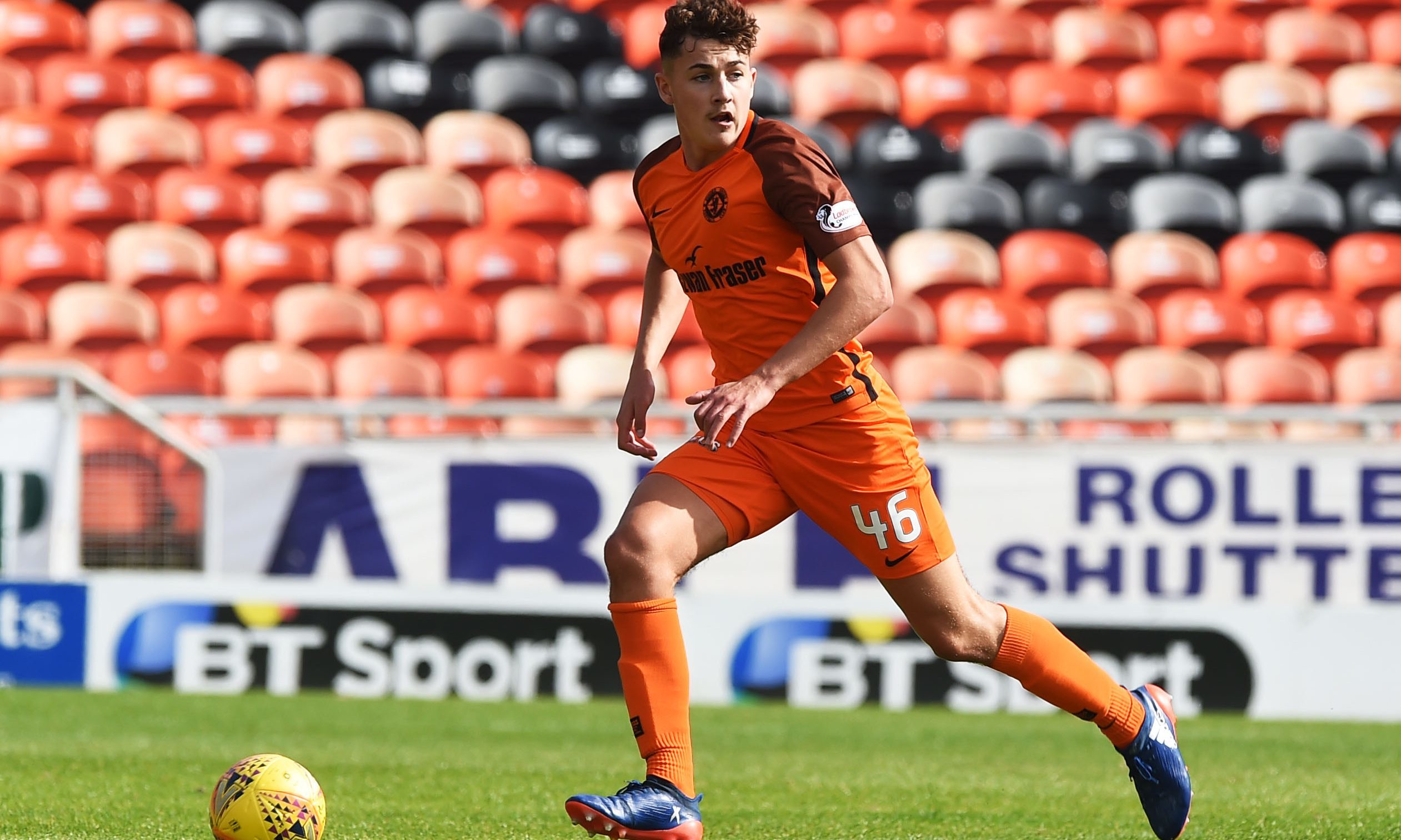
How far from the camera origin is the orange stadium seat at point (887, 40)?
16188 mm

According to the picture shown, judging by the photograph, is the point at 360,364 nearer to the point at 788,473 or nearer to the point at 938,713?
the point at 938,713

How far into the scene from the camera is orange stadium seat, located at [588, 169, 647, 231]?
14320 mm

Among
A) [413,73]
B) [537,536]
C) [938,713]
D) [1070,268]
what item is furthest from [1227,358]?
[413,73]

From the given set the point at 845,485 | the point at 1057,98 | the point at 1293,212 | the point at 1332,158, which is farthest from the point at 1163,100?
the point at 845,485

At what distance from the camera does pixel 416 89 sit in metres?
15.4

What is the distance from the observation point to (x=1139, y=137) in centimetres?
1529

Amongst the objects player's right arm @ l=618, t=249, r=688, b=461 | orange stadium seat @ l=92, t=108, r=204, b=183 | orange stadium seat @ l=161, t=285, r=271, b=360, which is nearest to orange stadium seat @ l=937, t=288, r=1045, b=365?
orange stadium seat @ l=161, t=285, r=271, b=360

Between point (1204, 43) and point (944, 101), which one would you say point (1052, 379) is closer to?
point (944, 101)

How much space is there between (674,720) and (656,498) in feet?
1.82

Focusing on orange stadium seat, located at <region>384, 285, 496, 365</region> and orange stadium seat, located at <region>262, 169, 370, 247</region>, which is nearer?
orange stadium seat, located at <region>384, 285, 496, 365</region>

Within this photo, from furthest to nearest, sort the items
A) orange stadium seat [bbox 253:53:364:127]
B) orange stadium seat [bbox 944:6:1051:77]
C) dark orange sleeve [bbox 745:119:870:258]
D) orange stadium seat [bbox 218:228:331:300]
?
orange stadium seat [bbox 944:6:1051:77], orange stadium seat [bbox 253:53:364:127], orange stadium seat [bbox 218:228:331:300], dark orange sleeve [bbox 745:119:870:258]

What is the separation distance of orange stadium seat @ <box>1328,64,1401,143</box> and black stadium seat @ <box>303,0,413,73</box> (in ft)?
29.0

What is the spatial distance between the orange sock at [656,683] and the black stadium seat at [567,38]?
12.4 meters

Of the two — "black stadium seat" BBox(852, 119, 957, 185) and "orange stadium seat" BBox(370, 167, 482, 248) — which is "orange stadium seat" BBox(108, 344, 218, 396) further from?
"black stadium seat" BBox(852, 119, 957, 185)
